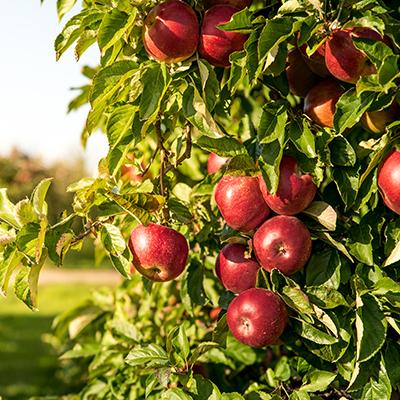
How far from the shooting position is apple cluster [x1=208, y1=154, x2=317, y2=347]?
50.9 inches

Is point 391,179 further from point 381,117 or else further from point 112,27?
point 112,27

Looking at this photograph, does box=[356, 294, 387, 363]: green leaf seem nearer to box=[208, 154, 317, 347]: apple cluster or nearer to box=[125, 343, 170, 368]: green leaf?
box=[208, 154, 317, 347]: apple cluster

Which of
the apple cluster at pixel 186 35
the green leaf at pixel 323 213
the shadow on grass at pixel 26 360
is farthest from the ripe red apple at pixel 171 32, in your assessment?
the shadow on grass at pixel 26 360

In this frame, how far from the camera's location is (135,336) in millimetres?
1941

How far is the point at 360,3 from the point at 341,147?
264 mm

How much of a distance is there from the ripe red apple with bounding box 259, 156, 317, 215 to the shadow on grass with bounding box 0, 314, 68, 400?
4.39 m

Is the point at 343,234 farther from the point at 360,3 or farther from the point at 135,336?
the point at 135,336

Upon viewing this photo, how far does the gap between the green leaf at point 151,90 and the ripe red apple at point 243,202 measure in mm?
221

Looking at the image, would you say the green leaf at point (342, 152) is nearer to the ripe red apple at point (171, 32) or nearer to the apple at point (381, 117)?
the apple at point (381, 117)

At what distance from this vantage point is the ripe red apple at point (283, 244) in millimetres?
1297

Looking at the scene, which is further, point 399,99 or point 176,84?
point 176,84

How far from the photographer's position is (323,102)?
53.6 inches

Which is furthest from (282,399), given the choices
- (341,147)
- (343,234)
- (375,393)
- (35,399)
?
(35,399)

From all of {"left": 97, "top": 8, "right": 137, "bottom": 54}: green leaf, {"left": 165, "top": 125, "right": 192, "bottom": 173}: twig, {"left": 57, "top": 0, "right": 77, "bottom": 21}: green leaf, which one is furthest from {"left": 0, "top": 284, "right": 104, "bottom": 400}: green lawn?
{"left": 97, "top": 8, "right": 137, "bottom": 54}: green leaf
